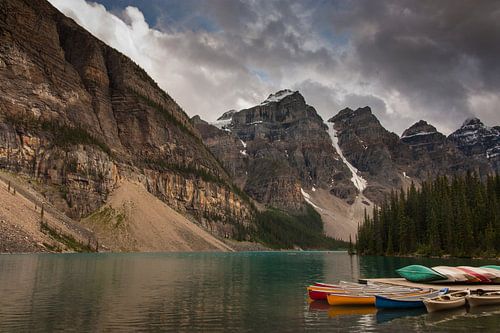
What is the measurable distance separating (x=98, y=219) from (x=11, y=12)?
10269 centimetres

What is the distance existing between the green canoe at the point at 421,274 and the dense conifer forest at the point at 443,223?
65313 millimetres

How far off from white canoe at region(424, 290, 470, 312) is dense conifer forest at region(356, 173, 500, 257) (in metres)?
73.1

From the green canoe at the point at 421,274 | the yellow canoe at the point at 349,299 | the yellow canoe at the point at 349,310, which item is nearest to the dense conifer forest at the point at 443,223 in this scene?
the green canoe at the point at 421,274

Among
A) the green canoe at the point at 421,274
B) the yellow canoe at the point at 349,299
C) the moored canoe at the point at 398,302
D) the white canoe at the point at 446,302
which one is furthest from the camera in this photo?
the green canoe at the point at 421,274

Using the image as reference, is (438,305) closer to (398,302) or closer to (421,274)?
(398,302)

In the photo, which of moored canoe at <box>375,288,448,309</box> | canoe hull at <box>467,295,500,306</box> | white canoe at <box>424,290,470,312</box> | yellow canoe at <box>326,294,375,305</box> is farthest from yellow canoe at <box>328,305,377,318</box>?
canoe hull at <box>467,295,500,306</box>

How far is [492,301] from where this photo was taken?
35.9 meters

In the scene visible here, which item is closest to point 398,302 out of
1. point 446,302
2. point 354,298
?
point 354,298

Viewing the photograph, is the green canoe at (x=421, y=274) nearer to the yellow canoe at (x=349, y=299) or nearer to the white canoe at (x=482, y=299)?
→ the white canoe at (x=482, y=299)

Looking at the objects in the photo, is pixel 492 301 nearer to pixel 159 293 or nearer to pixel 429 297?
pixel 429 297

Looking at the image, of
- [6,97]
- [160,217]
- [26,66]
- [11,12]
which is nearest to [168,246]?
[160,217]

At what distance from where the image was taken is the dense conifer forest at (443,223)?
347 ft

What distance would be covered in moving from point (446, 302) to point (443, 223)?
300 feet

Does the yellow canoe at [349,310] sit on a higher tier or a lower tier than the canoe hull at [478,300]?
lower
